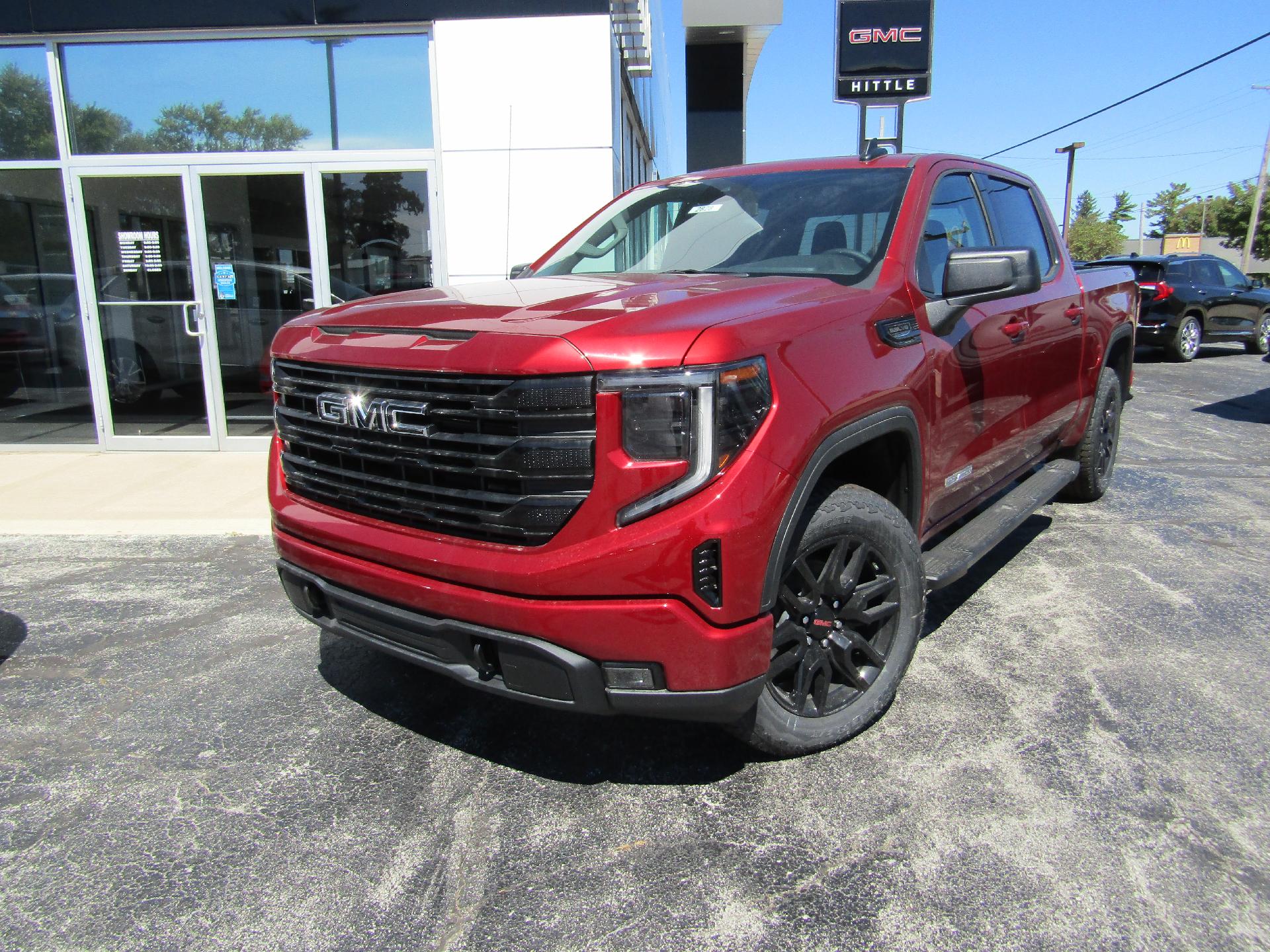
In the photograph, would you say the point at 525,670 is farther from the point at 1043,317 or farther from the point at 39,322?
the point at 39,322

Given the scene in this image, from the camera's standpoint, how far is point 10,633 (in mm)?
4059

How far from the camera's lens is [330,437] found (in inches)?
108

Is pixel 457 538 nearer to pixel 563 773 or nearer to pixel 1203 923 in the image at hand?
pixel 563 773

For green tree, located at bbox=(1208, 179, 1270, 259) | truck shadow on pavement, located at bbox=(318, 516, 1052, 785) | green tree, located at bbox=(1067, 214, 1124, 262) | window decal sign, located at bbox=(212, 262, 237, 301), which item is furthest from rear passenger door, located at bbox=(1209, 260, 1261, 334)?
green tree, located at bbox=(1067, 214, 1124, 262)

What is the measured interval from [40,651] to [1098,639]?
4.56 metres

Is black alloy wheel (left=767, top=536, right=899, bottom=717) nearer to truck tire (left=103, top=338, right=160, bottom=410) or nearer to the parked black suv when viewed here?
truck tire (left=103, top=338, right=160, bottom=410)

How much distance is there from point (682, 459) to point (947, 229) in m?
2.03

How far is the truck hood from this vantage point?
7.16 ft

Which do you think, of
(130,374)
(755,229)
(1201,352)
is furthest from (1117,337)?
(1201,352)

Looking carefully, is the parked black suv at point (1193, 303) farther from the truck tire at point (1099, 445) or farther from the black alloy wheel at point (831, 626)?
the black alloy wheel at point (831, 626)

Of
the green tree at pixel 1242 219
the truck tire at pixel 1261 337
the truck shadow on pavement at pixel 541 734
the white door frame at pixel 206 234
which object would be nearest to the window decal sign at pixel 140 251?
the white door frame at pixel 206 234

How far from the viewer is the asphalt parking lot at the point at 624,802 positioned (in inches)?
84.3

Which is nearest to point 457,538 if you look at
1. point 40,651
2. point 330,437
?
point 330,437

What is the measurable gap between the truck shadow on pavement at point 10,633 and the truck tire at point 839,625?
3.28 m
